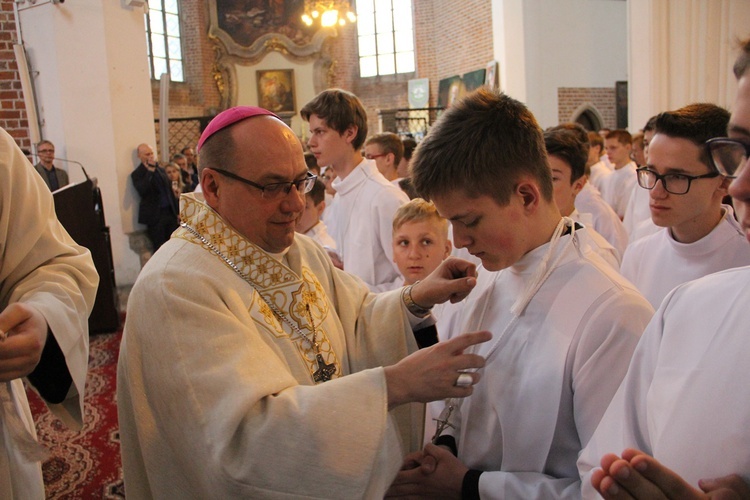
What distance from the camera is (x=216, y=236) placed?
1841 mm

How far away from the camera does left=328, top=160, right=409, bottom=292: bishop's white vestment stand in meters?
3.90


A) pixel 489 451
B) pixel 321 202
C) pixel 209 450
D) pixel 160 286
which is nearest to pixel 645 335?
pixel 489 451

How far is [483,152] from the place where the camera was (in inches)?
66.4

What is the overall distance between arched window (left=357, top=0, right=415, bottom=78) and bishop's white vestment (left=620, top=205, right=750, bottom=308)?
69.7ft

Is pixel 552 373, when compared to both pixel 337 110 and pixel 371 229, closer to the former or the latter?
pixel 371 229

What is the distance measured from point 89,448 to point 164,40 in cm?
1968

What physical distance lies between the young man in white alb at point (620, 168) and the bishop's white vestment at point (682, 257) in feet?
16.6

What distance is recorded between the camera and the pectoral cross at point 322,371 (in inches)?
74.4

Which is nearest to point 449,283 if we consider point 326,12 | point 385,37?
point 326,12

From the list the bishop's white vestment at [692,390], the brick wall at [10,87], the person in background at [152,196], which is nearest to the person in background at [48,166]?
the brick wall at [10,87]

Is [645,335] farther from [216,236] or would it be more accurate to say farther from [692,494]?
[216,236]

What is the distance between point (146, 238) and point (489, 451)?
304 inches

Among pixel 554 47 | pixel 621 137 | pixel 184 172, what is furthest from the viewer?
pixel 554 47

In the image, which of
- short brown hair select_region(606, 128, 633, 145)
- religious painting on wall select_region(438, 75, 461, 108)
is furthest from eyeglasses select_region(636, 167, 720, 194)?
religious painting on wall select_region(438, 75, 461, 108)
